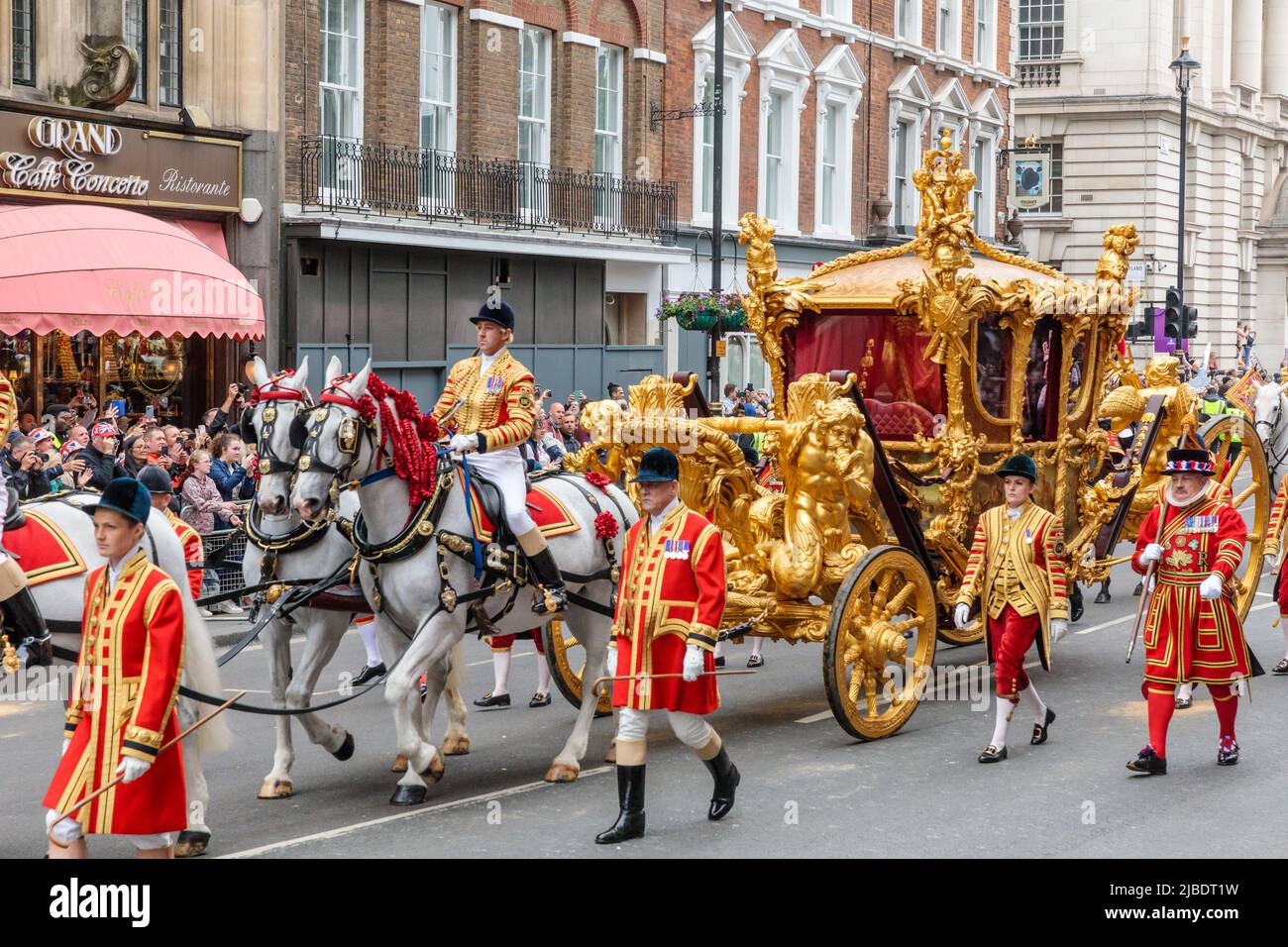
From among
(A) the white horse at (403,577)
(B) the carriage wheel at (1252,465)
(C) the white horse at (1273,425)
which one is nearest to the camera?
(A) the white horse at (403,577)

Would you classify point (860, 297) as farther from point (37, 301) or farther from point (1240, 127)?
point (1240, 127)

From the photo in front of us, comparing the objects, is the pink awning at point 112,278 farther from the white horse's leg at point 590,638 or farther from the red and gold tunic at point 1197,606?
the red and gold tunic at point 1197,606

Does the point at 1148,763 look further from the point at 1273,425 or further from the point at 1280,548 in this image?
the point at 1273,425

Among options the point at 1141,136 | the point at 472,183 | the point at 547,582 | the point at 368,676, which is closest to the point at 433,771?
the point at 547,582

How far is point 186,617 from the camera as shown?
23.2 feet

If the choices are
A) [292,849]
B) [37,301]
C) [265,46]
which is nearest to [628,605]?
[292,849]

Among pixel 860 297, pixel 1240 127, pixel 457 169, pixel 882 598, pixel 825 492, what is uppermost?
pixel 1240 127

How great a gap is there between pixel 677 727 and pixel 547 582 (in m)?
1.53

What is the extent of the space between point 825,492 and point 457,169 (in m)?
14.8

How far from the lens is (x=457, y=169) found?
23.9 m

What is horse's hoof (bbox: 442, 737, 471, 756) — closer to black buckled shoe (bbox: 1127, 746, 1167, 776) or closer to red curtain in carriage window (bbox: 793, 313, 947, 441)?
black buckled shoe (bbox: 1127, 746, 1167, 776)

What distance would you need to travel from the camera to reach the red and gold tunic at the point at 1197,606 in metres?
9.25

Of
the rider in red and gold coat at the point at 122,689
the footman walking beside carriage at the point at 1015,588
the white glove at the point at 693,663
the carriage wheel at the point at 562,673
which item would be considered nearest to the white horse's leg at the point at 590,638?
the carriage wheel at the point at 562,673

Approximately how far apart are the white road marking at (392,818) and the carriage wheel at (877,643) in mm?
1379
